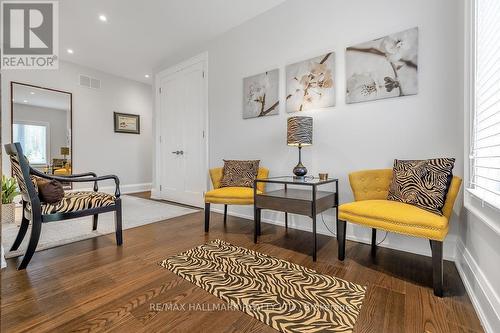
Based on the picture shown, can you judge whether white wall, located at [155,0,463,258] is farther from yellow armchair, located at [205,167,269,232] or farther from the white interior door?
yellow armchair, located at [205,167,269,232]

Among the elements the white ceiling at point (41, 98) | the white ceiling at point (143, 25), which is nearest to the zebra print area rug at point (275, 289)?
the white ceiling at point (143, 25)

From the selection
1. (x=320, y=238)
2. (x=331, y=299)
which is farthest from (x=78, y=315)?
(x=320, y=238)

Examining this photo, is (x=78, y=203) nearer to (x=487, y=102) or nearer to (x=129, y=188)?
(x=487, y=102)

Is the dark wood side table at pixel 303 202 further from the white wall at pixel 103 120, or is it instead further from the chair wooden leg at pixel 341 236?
the white wall at pixel 103 120

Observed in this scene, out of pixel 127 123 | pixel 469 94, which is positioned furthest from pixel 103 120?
pixel 469 94

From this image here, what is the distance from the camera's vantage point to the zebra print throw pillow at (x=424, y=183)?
1614mm

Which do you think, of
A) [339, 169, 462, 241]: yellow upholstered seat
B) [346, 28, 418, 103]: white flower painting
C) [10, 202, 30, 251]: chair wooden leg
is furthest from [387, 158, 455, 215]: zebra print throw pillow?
[10, 202, 30, 251]: chair wooden leg

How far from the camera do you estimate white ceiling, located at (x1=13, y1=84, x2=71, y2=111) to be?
13.3 ft

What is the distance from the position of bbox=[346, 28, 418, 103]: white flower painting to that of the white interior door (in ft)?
7.54

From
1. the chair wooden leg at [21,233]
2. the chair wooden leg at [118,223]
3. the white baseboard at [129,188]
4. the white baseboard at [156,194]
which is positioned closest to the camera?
the chair wooden leg at [21,233]

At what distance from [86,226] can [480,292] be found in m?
3.56

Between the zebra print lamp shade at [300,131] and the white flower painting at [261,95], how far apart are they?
61 cm

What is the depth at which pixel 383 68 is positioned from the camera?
2.19 metres

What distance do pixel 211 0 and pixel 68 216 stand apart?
2822mm
